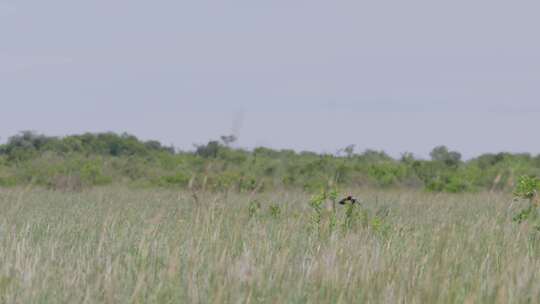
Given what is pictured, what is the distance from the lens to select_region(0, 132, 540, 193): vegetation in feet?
62.4

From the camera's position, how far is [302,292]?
155 inches

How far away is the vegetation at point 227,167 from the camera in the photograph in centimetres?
1902

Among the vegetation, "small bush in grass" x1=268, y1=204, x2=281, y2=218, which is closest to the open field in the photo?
"small bush in grass" x1=268, y1=204, x2=281, y2=218

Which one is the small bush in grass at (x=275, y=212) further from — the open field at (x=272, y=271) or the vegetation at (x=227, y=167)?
the vegetation at (x=227, y=167)

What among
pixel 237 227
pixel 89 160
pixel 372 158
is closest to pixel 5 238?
pixel 237 227

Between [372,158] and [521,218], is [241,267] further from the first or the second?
[372,158]

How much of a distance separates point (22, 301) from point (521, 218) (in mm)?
4045

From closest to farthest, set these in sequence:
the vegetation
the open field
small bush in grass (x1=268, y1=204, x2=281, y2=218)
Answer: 1. the open field
2. small bush in grass (x1=268, y1=204, x2=281, y2=218)
3. the vegetation

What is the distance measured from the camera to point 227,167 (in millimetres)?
20797

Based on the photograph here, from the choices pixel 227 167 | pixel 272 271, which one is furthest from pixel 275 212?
pixel 227 167

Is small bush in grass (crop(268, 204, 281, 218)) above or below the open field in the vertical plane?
above

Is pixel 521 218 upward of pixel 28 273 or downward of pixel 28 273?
upward

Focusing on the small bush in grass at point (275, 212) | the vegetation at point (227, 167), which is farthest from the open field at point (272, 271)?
the vegetation at point (227, 167)

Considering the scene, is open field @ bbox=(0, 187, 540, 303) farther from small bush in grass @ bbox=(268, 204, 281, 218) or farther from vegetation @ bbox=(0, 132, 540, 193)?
vegetation @ bbox=(0, 132, 540, 193)
